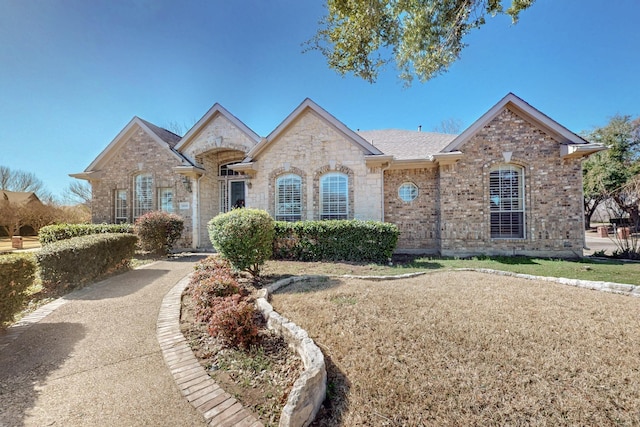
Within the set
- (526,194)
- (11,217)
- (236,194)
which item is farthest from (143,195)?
(11,217)

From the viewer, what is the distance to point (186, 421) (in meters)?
2.25

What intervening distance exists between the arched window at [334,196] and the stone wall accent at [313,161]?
303 mm

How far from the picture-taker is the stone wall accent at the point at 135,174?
1211 centimetres

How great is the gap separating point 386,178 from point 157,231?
9643mm

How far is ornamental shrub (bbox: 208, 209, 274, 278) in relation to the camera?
6059 mm

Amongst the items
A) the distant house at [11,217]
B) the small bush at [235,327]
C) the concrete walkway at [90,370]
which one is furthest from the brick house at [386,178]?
the distant house at [11,217]

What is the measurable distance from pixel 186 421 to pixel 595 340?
5.11 meters

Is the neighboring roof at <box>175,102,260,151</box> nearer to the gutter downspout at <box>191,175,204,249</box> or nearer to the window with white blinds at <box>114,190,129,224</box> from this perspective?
the gutter downspout at <box>191,175,204,249</box>

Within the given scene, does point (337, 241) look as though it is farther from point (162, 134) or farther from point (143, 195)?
point (162, 134)

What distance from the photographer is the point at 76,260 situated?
19.4ft

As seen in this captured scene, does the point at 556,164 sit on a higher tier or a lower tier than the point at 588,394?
higher

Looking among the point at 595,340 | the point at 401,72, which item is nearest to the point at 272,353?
the point at 595,340

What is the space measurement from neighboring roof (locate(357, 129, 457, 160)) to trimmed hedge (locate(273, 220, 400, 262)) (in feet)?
12.4

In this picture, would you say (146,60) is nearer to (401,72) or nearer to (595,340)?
(401,72)
